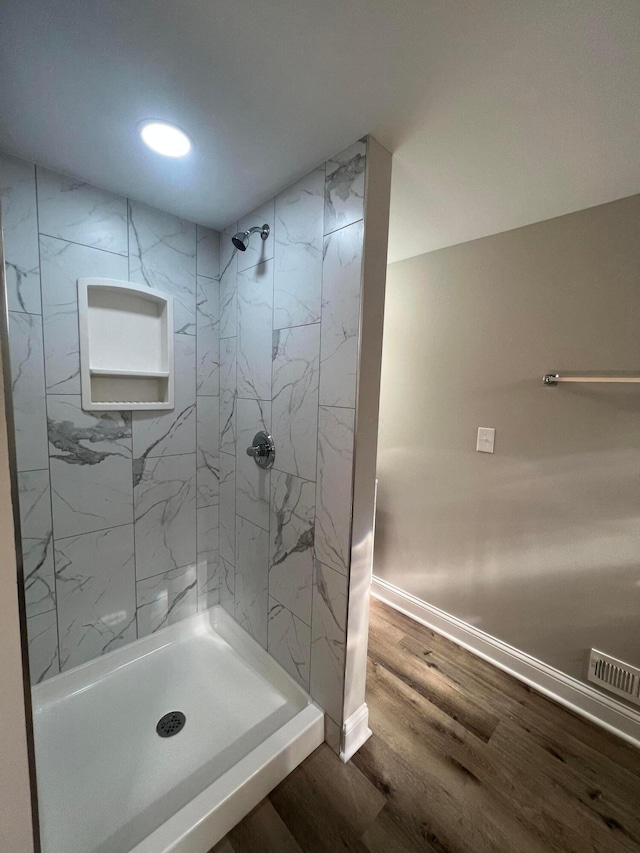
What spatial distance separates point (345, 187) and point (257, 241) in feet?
A: 1.85

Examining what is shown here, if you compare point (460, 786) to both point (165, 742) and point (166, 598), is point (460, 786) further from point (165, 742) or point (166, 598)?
point (166, 598)


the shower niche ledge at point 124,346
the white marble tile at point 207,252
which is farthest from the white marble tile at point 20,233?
the white marble tile at point 207,252

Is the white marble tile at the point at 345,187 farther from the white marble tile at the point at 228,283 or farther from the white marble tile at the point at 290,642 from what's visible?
the white marble tile at the point at 290,642

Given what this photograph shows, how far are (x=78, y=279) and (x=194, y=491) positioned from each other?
1157mm

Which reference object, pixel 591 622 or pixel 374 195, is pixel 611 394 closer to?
pixel 591 622

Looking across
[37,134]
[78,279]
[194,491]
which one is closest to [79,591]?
[194,491]

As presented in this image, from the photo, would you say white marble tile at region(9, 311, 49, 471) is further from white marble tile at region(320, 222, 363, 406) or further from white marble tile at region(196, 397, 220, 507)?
white marble tile at region(320, 222, 363, 406)

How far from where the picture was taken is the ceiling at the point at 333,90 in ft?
2.54

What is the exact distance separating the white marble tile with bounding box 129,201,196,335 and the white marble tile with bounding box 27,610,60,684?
4.82 feet

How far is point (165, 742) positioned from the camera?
1371 mm

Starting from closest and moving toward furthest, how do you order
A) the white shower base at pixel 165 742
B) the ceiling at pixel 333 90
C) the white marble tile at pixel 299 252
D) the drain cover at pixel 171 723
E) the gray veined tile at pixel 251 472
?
the ceiling at pixel 333 90
the white shower base at pixel 165 742
the white marble tile at pixel 299 252
the drain cover at pixel 171 723
the gray veined tile at pixel 251 472

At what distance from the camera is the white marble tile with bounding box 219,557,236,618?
193cm

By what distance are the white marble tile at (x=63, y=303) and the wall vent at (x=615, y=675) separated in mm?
2614

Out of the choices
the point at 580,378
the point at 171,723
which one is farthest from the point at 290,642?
the point at 580,378
